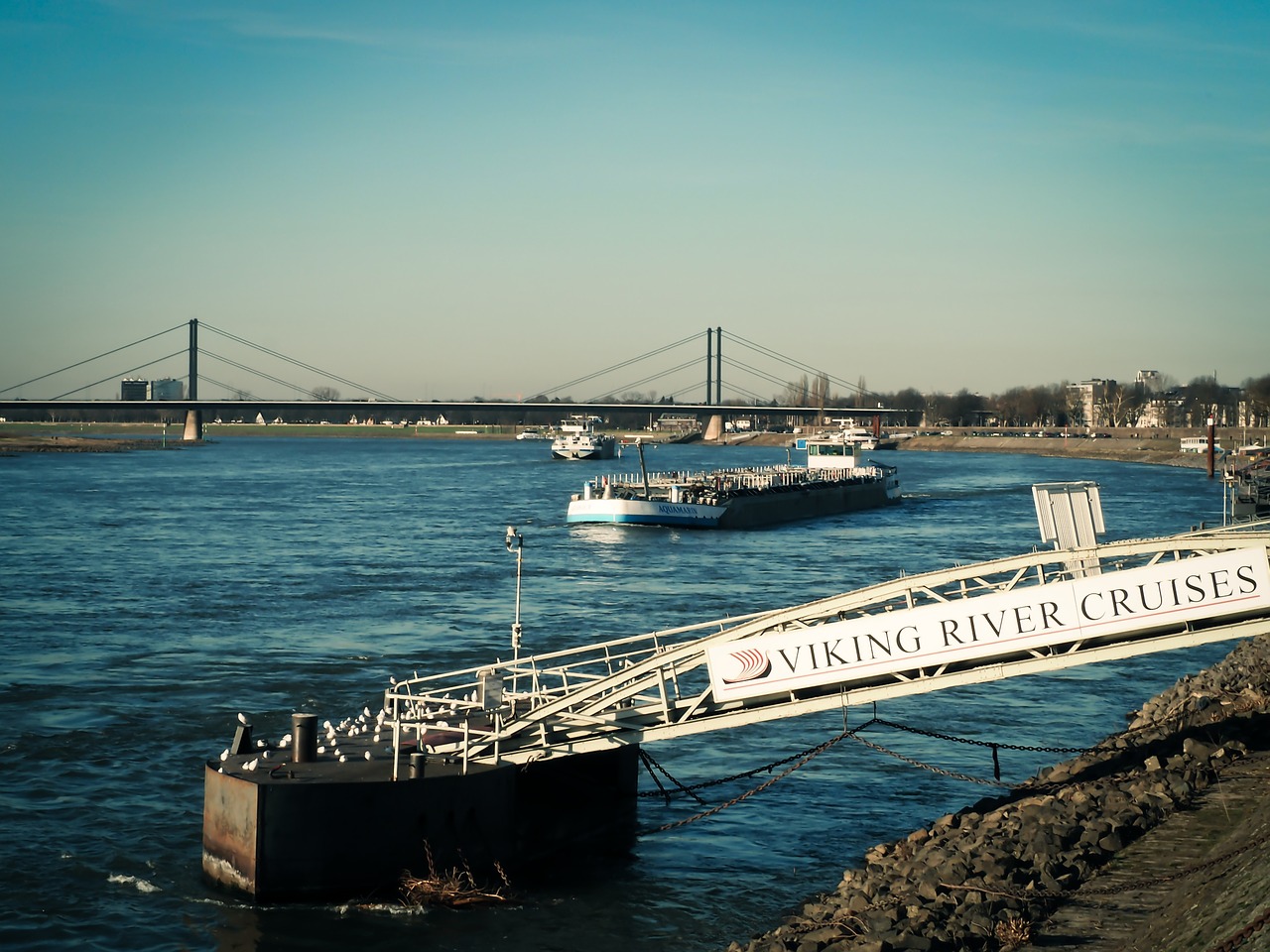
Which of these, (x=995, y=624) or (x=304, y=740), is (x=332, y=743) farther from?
(x=995, y=624)

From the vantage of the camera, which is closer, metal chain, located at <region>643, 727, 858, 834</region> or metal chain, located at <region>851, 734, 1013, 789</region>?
metal chain, located at <region>643, 727, 858, 834</region>

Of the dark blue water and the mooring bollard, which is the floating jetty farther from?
the dark blue water

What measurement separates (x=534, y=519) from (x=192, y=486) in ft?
140

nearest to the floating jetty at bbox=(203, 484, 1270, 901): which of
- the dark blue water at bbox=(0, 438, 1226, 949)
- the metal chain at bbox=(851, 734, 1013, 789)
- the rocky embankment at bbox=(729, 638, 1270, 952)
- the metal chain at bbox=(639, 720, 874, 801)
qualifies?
the dark blue water at bbox=(0, 438, 1226, 949)

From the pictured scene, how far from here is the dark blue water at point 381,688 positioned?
1602 centimetres

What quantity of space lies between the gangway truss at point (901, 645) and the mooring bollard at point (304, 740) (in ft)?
3.41

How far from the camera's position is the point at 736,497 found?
7788 centimetres

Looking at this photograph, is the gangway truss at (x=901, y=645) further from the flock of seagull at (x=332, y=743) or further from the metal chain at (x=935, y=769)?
the metal chain at (x=935, y=769)

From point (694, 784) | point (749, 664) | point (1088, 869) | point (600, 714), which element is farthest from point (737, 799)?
point (1088, 869)

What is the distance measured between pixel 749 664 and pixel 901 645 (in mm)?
1952

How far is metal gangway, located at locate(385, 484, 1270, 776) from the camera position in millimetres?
15797

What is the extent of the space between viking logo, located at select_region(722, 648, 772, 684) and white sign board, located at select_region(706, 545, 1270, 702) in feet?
0.04

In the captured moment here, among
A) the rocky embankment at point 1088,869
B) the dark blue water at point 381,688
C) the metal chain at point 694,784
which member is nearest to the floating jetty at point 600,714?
the dark blue water at point 381,688

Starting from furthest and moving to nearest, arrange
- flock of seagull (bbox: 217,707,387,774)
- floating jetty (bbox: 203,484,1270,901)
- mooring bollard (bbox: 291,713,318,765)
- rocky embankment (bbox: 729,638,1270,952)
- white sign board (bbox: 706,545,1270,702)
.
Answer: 1. flock of seagull (bbox: 217,707,387,774)
2. mooring bollard (bbox: 291,713,318,765)
3. white sign board (bbox: 706,545,1270,702)
4. floating jetty (bbox: 203,484,1270,901)
5. rocky embankment (bbox: 729,638,1270,952)
